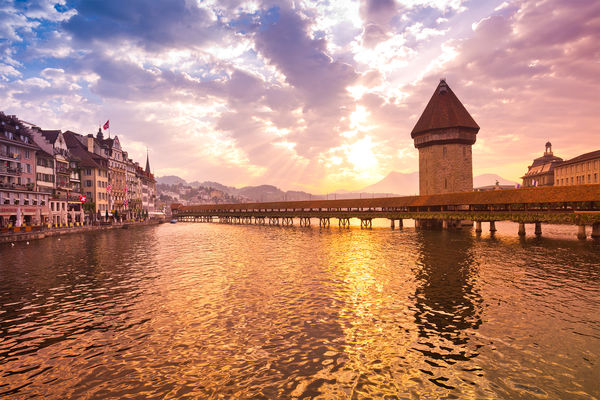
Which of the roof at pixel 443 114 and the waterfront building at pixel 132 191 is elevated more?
the roof at pixel 443 114

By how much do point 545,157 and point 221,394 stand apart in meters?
132

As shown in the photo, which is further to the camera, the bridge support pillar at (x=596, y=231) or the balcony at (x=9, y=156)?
the balcony at (x=9, y=156)

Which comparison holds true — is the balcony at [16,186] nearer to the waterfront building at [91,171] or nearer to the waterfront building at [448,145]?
the waterfront building at [91,171]

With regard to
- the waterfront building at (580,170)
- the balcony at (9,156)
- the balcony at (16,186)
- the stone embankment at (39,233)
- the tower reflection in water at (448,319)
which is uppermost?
the balcony at (9,156)

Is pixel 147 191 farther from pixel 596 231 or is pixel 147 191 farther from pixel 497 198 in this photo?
pixel 596 231

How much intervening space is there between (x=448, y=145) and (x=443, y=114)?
6.73 metres

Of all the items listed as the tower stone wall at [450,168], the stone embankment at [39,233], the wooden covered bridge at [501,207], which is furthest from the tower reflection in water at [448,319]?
the stone embankment at [39,233]

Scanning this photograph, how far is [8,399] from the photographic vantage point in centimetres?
816

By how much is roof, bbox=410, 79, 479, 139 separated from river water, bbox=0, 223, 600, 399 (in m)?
45.4

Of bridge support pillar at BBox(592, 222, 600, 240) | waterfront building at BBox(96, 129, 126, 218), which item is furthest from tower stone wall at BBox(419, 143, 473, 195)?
waterfront building at BBox(96, 129, 126, 218)

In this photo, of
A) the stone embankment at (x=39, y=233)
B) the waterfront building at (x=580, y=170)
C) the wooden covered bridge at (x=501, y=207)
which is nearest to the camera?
the wooden covered bridge at (x=501, y=207)

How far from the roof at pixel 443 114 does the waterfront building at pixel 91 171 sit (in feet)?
259

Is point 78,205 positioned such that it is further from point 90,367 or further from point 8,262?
point 90,367

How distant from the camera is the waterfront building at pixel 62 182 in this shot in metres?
61.6
